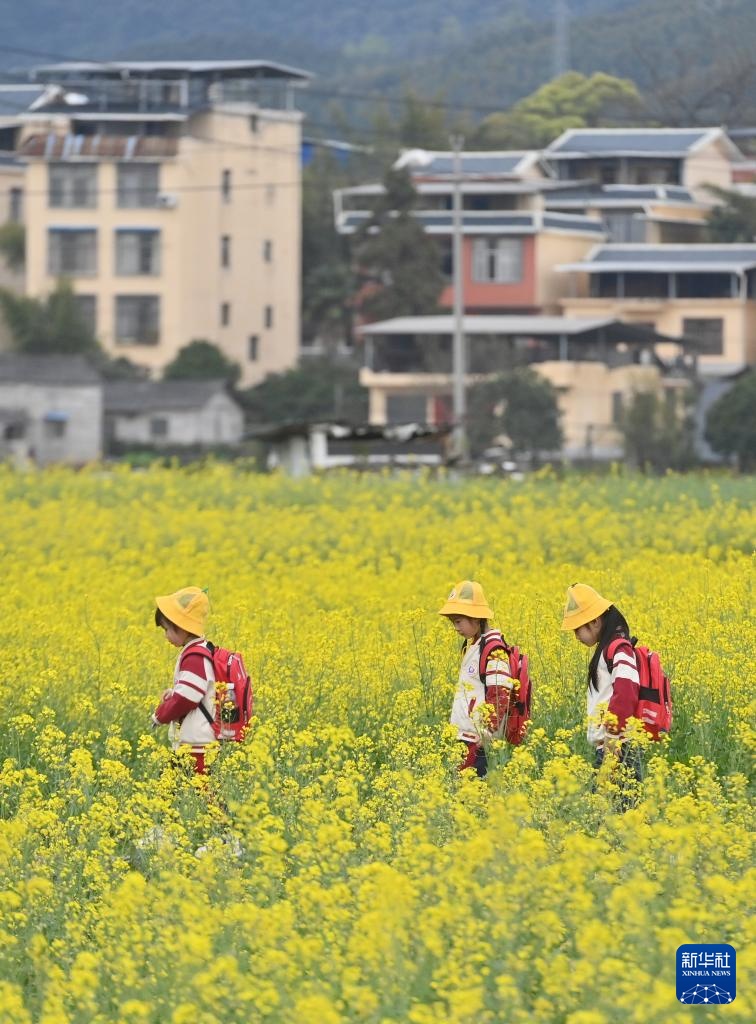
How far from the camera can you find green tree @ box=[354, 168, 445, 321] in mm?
53562

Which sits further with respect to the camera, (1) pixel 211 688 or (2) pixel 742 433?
(2) pixel 742 433

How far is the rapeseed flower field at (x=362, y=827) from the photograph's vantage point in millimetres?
5281

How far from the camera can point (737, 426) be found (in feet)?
140

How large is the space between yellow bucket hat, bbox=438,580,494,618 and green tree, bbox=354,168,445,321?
45459 millimetres

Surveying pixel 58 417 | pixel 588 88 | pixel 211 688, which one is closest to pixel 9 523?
pixel 211 688

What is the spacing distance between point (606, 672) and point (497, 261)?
164 feet

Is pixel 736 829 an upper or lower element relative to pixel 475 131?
lower

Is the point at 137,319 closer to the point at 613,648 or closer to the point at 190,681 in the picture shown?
the point at 190,681

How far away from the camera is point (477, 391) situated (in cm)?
4512

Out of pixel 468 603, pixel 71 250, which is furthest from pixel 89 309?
pixel 468 603

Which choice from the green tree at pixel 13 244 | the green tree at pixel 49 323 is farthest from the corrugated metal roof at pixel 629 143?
the green tree at pixel 49 323

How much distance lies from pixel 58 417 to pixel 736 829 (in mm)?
45240

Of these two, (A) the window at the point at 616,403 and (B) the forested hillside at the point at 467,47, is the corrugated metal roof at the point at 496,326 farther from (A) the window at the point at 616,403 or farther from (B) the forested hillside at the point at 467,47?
(B) the forested hillside at the point at 467,47

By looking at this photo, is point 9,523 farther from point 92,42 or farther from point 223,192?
point 92,42
